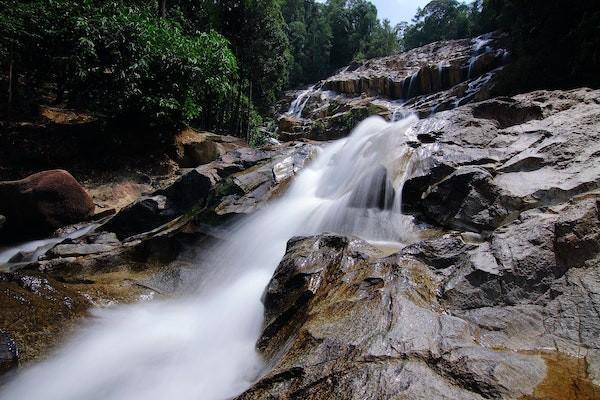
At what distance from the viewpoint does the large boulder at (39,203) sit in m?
9.72

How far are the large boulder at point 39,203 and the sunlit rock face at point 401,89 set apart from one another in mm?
13782

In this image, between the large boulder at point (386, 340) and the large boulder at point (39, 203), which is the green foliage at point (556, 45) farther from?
the large boulder at point (39, 203)

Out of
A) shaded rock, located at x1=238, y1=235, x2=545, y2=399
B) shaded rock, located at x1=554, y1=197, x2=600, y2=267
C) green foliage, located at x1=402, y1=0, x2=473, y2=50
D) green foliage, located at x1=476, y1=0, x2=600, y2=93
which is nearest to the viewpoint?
shaded rock, located at x1=238, y1=235, x2=545, y2=399

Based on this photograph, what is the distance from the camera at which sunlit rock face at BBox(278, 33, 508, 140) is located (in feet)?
63.0

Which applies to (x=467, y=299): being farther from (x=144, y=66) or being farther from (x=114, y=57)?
(x=114, y=57)

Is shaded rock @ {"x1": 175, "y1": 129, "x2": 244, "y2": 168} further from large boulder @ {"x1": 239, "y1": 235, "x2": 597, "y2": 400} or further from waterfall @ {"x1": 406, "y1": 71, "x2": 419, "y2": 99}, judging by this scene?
waterfall @ {"x1": 406, "y1": 71, "x2": 419, "y2": 99}

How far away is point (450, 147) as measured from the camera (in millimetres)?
7645

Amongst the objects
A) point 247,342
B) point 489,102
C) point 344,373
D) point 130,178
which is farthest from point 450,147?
point 130,178

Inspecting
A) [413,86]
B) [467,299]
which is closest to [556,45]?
[467,299]

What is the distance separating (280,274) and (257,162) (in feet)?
20.1

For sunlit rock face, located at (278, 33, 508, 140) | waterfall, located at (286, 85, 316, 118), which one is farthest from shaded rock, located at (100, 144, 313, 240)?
waterfall, located at (286, 85, 316, 118)

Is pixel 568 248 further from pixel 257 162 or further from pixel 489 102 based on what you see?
pixel 257 162

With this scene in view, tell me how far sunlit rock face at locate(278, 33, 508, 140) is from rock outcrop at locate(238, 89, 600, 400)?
37.2ft

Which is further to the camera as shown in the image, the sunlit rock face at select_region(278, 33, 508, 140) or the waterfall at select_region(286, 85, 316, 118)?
the waterfall at select_region(286, 85, 316, 118)
